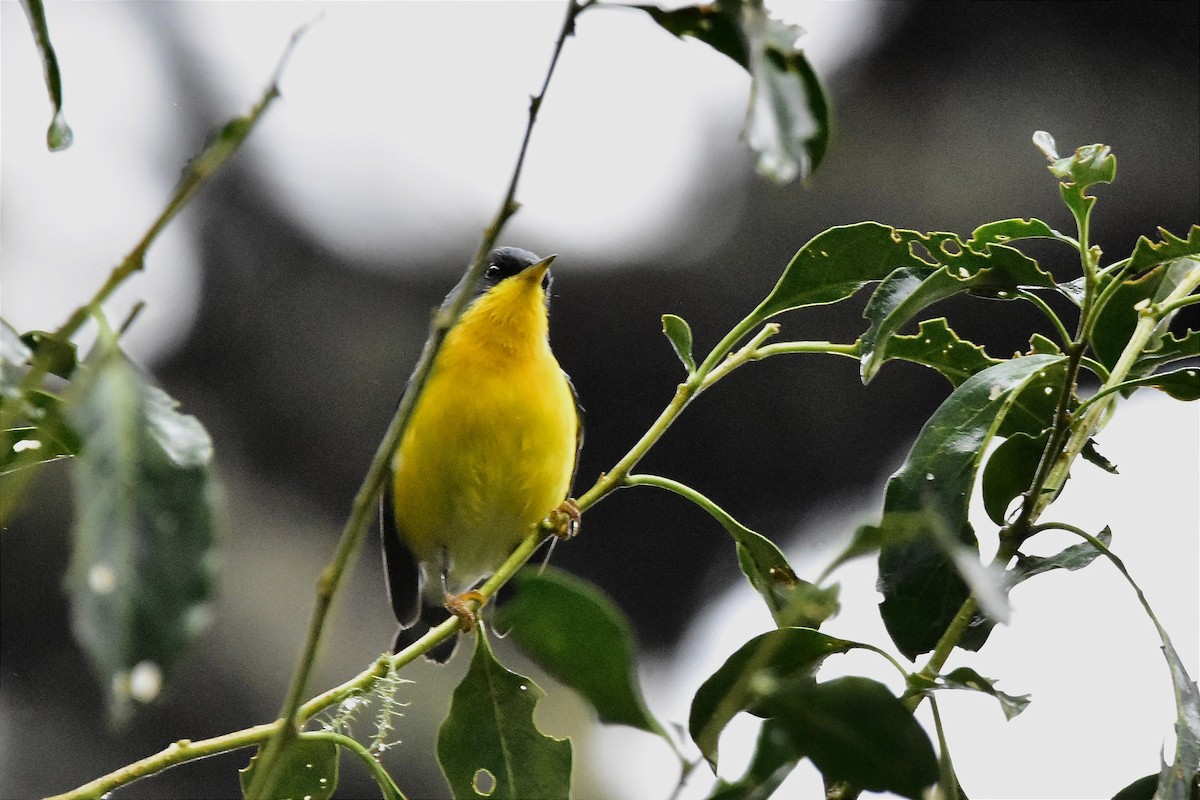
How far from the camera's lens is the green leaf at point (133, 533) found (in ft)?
1.77

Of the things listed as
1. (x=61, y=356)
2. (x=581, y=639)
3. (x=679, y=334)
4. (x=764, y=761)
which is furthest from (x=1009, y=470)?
(x=61, y=356)

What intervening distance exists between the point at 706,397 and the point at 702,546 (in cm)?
94

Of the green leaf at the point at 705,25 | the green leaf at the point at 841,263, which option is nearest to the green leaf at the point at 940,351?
the green leaf at the point at 841,263

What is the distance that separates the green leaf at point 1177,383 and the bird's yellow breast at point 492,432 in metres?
1.61

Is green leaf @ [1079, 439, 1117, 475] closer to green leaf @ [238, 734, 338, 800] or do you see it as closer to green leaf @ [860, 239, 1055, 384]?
green leaf @ [860, 239, 1055, 384]

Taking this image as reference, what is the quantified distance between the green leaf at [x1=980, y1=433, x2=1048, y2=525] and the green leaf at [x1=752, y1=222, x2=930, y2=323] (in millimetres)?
228

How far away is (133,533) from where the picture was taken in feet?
1.89

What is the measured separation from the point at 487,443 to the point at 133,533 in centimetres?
192

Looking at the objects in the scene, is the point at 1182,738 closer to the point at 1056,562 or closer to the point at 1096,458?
the point at 1056,562

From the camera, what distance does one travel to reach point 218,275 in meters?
A: 5.82

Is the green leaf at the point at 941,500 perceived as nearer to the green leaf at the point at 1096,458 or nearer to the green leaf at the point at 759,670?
the green leaf at the point at 759,670

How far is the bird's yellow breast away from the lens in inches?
98.3

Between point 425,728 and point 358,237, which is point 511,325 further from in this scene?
point 358,237

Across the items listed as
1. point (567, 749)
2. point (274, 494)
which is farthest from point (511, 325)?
point (274, 494)
